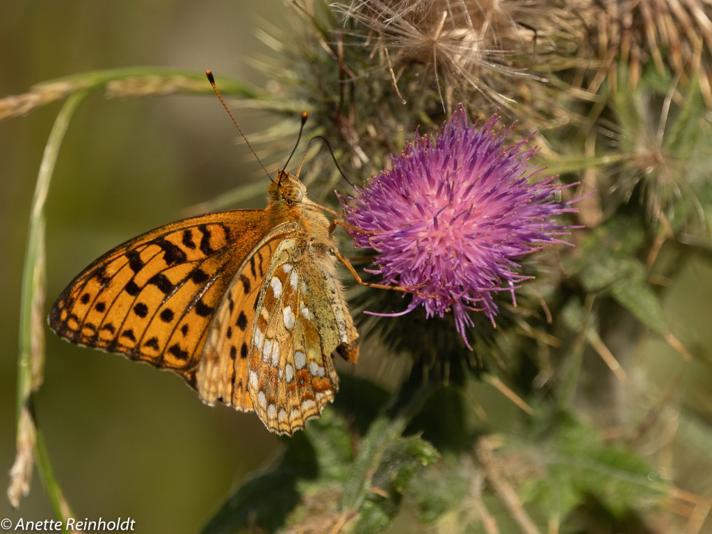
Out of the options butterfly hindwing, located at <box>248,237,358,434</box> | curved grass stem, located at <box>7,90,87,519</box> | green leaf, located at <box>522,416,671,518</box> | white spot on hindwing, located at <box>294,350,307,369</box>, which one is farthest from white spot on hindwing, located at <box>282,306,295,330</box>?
green leaf, located at <box>522,416,671,518</box>

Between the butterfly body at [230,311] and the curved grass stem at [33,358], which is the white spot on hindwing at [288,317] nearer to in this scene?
the butterfly body at [230,311]

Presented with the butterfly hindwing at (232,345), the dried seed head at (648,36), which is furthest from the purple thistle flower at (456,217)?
the dried seed head at (648,36)

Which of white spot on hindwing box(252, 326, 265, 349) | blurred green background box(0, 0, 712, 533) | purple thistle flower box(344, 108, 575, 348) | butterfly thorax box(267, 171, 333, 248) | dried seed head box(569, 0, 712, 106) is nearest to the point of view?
purple thistle flower box(344, 108, 575, 348)

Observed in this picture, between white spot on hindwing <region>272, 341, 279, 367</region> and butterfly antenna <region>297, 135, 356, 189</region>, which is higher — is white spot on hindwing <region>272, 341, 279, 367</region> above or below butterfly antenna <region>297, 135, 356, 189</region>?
below

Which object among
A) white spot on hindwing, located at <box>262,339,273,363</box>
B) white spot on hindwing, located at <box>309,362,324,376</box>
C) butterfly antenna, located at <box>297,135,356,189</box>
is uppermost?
butterfly antenna, located at <box>297,135,356,189</box>

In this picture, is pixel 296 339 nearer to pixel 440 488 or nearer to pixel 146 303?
pixel 146 303

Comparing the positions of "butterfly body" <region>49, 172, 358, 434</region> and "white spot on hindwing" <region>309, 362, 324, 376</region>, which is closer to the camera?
"butterfly body" <region>49, 172, 358, 434</region>

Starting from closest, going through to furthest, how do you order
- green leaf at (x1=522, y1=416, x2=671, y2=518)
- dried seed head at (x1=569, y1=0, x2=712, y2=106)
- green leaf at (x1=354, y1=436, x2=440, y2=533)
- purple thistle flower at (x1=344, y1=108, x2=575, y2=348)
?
green leaf at (x1=354, y1=436, x2=440, y2=533), purple thistle flower at (x1=344, y1=108, x2=575, y2=348), green leaf at (x1=522, y1=416, x2=671, y2=518), dried seed head at (x1=569, y1=0, x2=712, y2=106)

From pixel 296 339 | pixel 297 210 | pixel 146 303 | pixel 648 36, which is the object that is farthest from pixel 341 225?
pixel 648 36

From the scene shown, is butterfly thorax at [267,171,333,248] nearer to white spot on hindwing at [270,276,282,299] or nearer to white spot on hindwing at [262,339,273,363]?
white spot on hindwing at [270,276,282,299]
